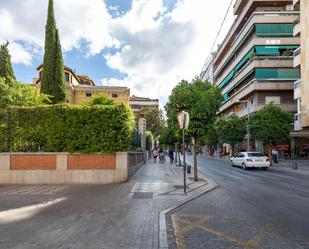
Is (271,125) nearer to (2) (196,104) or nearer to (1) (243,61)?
(2) (196,104)

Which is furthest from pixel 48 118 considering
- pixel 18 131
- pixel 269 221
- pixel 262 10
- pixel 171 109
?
pixel 262 10

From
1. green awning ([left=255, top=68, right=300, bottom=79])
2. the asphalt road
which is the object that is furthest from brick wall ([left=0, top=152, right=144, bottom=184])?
green awning ([left=255, top=68, right=300, bottom=79])

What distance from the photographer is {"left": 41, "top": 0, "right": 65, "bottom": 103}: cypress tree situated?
1041 inches

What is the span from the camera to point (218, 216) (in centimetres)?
761

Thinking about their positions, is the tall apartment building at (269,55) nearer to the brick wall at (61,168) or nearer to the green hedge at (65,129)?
the green hedge at (65,129)

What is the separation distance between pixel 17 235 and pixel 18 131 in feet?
30.2

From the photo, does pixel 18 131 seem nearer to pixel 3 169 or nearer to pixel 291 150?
pixel 3 169

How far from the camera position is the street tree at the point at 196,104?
14.8 meters

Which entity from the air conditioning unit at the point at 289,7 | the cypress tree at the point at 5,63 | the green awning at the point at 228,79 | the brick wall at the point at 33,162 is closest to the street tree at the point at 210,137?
the brick wall at the point at 33,162

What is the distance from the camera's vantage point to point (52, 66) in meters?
26.5

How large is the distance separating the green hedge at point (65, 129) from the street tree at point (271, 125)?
1836cm

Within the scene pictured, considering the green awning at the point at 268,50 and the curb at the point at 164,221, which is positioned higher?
the green awning at the point at 268,50

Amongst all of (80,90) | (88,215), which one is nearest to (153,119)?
(80,90)

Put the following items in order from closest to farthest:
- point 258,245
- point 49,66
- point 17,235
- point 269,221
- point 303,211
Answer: point 258,245 → point 17,235 → point 269,221 → point 303,211 → point 49,66
